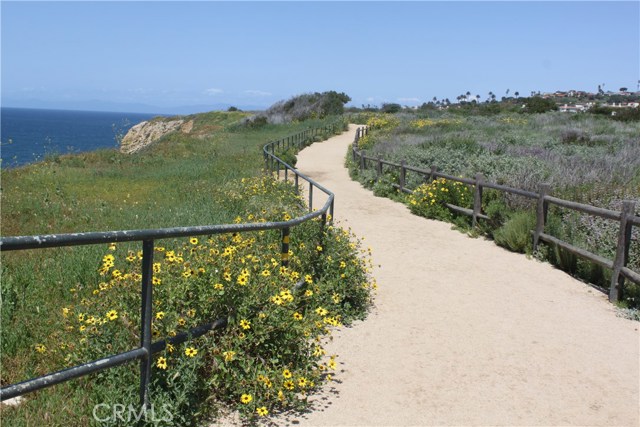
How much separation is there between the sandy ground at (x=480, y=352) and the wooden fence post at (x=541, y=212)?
1.38ft

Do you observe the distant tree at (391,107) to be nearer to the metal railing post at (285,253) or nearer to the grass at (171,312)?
the grass at (171,312)

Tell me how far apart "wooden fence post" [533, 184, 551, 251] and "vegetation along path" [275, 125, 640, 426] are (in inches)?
22.3

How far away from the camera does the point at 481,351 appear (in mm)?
5762

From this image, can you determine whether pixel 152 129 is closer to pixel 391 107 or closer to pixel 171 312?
pixel 391 107

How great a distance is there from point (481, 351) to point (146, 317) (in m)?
3.61

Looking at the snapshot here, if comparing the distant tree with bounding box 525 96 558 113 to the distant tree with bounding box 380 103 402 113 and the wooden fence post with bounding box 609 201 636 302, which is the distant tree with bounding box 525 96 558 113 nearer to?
the distant tree with bounding box 380 103 402 113

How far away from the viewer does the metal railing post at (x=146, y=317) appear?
11.0 feet

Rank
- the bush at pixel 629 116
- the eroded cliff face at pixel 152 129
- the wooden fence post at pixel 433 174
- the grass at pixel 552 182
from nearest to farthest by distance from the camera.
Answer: the grass at pixel 552 182, the wooden fence post at pixel 433 174, the bush at pixel 629 116, the eroded cliff face at pixel 152 129

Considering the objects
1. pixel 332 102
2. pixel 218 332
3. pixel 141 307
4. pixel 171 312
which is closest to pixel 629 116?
pixel 332 102

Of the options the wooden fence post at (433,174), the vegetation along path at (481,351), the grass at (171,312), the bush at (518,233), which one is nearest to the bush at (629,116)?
the wooden fence post at (433,174)

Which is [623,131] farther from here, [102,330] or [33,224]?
[102,330]

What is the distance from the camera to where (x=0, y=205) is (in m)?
12.8

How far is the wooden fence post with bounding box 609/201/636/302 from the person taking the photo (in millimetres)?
7516

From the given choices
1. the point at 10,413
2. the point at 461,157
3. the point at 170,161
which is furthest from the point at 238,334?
the point at 170,161
